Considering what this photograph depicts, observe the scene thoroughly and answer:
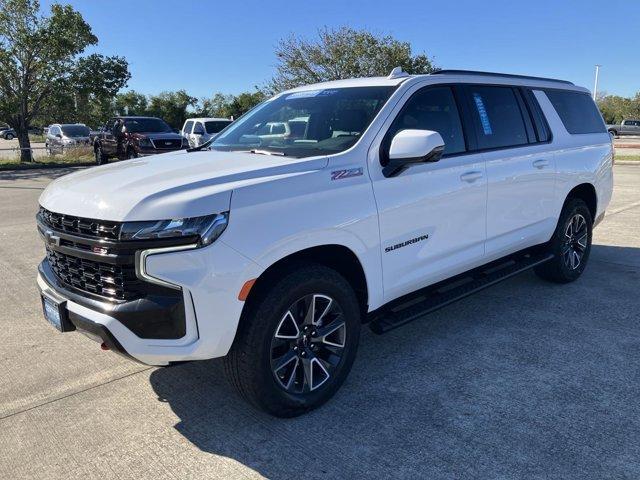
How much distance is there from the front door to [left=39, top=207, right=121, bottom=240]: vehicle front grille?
1524 millimetres

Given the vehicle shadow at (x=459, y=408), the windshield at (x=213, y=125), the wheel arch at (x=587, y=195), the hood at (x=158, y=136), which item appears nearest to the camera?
the vehicle shadow at (x=459, y=408)

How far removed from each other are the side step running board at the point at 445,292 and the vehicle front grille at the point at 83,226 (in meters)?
1.74

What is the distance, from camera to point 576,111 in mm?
5523

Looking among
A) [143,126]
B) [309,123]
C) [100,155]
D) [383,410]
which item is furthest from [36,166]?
[383,410]

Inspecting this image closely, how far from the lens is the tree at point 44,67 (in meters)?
19.5

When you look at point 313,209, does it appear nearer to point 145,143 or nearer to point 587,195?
point 587,195

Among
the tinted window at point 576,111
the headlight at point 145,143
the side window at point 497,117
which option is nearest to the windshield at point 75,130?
the headlight at point 145,143

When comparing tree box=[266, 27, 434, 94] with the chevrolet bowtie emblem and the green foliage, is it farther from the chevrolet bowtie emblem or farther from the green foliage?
the green foliage

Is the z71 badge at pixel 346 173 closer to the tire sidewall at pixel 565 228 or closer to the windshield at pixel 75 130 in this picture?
the tire sidewall at pixel 565 228

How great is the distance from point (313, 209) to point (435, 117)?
144cm

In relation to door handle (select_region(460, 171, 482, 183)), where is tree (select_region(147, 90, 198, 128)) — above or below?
above

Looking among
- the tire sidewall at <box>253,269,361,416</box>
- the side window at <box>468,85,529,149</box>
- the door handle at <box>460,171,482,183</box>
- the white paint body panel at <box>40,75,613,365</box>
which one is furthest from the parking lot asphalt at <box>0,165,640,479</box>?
the side window at <box>468,85,529,149</box>

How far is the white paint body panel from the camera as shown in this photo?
8.62 ft

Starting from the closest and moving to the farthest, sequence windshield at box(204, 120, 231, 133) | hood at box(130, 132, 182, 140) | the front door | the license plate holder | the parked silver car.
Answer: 1. the license plate holder
2. the front door
3. hood at box(130, 132, 182, 140)
4. windshield at box(204, 120, 231, 133)
5. the parked silver car
